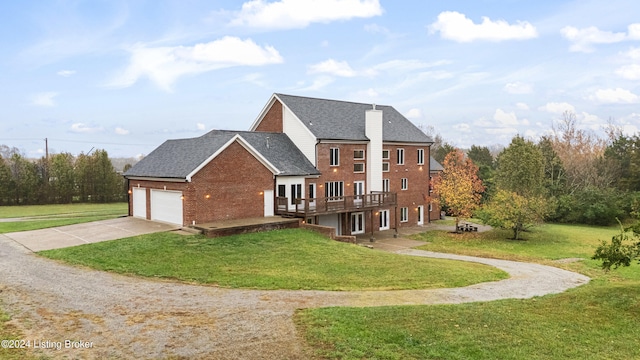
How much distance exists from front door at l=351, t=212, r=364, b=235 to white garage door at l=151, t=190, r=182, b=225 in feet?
45.0

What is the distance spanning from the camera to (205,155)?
24562 mm

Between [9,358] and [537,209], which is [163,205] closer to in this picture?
[9,358]

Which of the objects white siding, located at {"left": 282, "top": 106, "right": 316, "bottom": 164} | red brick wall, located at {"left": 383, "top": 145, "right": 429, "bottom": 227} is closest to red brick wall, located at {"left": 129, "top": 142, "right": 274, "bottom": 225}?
white siding, located at {"left": 282, "top": 106, "right": 316, "bottom": 164}

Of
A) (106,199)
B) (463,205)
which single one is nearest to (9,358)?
(463,205)

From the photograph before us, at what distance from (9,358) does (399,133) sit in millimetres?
33028

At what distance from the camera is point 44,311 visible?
11.2 m

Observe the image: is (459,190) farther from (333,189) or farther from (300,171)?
(300,171)

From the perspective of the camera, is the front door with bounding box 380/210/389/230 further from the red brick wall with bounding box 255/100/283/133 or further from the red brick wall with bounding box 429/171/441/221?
the red brick wall with bounding box 255/100/283/133

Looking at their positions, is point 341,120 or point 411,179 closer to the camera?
point 341,120

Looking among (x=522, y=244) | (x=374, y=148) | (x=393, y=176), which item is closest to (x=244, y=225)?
(x=374, y=148)

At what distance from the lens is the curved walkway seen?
877 centimetres

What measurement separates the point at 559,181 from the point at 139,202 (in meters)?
48.9

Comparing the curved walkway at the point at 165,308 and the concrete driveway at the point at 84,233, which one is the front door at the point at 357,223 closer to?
the concrete driveway at the point at 84,233

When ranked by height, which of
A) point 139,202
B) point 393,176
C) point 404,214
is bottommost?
point 404,214
